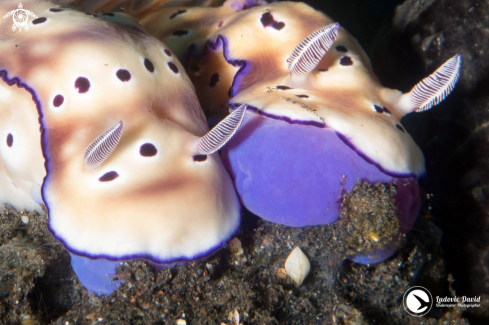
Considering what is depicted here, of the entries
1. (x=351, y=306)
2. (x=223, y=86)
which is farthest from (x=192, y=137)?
(x=351, y=306)

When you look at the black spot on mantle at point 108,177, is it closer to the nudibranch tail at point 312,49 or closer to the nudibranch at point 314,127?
the nudibranch at point 314,127

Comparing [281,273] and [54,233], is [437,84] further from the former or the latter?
[54,233]

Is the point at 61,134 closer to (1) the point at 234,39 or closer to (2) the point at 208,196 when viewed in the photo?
(2) the point at 208,196

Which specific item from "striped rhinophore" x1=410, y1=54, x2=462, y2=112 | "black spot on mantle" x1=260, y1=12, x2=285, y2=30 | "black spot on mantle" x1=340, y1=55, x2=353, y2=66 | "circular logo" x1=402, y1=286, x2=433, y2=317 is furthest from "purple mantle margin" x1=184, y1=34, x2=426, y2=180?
"circular logo" x1=402, y1=286, x2=433, y2=317

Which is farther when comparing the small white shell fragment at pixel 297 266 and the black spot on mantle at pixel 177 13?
the black spot on mantle at pixel 177 13

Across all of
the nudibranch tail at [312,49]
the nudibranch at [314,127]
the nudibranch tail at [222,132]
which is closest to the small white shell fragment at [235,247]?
the nudibranch at [314,127]

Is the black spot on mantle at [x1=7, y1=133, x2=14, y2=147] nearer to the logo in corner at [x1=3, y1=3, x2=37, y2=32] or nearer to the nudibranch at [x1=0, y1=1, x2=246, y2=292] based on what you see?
the nudibranch at [x1=0, y1=1, x2=246, y2=292]

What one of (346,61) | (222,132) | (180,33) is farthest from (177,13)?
(222,132)
